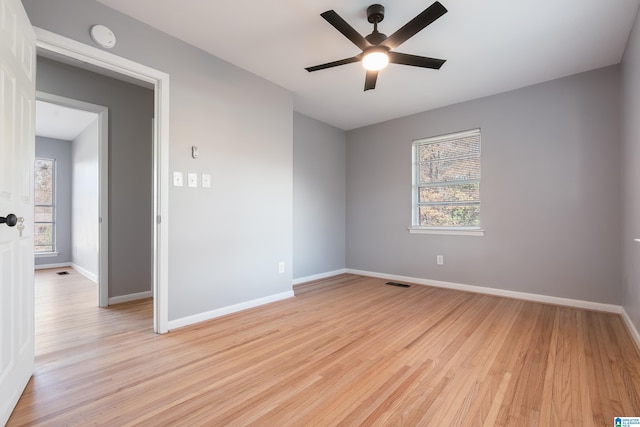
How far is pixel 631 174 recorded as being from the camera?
2453 mm

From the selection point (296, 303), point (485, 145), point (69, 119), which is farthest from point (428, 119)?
point (69, 119)

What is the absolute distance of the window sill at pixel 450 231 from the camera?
379 centimetres

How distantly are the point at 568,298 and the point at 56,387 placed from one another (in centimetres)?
438

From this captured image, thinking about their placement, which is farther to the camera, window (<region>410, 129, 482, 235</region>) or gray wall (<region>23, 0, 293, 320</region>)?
window (<region>410, 129, 482, 235</region>)

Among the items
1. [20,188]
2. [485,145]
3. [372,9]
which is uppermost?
[372,9]

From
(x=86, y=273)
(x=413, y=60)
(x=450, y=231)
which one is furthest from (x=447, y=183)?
(x=86, y=273)

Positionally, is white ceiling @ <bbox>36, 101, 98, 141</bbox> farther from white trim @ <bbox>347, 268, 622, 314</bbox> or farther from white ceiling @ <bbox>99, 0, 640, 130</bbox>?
white trim @ <bbox>347, 268, 622, 314</bbox>

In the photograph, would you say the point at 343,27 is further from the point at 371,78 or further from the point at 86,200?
the point at 86,200

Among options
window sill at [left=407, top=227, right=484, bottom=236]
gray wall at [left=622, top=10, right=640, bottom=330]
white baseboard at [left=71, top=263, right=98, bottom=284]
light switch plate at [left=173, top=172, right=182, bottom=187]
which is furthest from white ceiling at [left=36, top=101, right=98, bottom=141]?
gray wall at [left=622, top=10, right=640, bottom=330]

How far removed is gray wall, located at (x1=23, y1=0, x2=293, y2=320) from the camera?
232cm

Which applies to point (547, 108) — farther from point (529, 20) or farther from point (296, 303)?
point (296, 303)

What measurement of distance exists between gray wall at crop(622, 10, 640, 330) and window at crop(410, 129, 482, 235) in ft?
4.35

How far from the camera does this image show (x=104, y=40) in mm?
2137

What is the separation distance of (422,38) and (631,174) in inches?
80.8
